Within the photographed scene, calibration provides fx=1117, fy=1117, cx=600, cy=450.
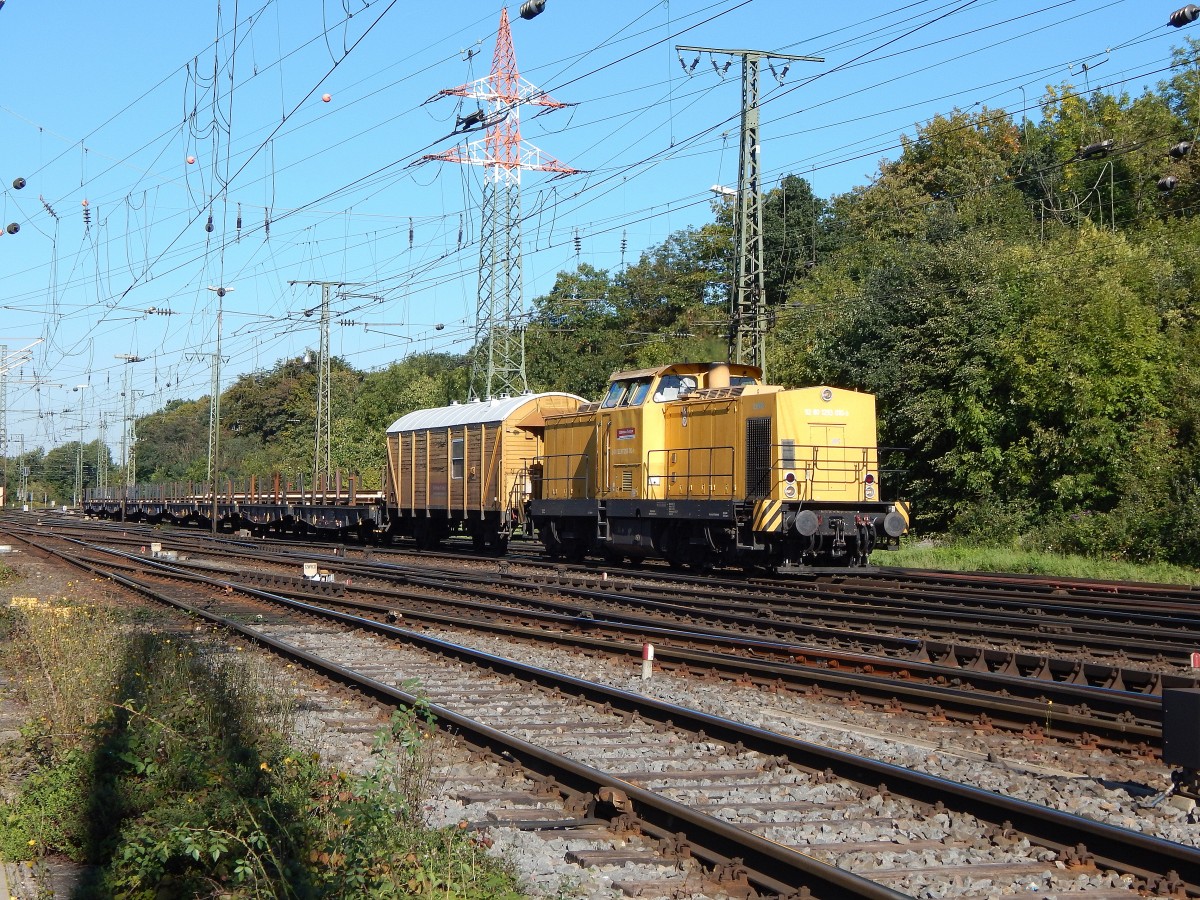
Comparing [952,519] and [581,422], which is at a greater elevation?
[581,422]

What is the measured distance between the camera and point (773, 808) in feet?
21.5

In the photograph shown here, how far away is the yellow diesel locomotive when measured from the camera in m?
19.2

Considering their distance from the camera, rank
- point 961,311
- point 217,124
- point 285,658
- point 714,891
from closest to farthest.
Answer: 1. point 714,891
2. point 285,658
3. point 217,124
4. point 961,311

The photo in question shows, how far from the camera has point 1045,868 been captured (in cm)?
558

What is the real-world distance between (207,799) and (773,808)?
3186 mm

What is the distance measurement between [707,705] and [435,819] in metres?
3.81

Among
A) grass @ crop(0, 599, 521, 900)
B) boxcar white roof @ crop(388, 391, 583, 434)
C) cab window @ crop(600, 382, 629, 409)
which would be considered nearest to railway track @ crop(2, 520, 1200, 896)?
grass @ crop(0, 599, 521, 900)

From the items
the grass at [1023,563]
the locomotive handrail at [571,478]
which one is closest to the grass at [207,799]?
the locomotive handrail at [571,478]

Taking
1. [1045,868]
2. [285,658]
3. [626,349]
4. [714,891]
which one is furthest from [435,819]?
[626,349]

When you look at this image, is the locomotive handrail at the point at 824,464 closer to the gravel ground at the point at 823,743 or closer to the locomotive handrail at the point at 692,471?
the locomotive handrail at the point at 692,471

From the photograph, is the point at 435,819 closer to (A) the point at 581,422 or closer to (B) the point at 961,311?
(A) the point at 581,422

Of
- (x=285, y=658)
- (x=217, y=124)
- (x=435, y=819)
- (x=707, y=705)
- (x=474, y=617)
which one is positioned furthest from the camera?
(x=217, y=124)

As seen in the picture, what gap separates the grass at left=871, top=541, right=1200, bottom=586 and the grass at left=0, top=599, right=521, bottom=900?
16883 mm

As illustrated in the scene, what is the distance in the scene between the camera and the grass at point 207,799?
508 centimetres
